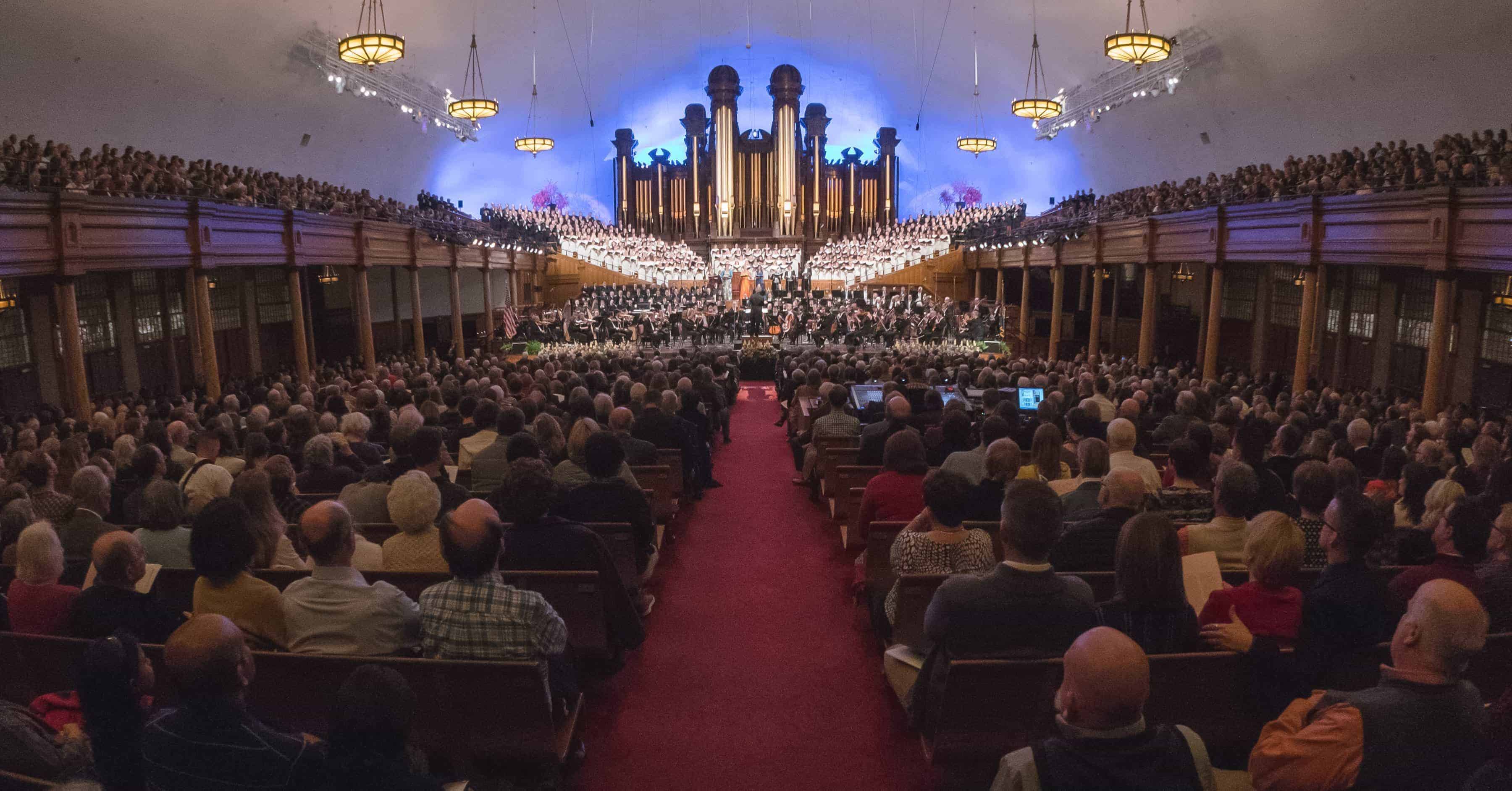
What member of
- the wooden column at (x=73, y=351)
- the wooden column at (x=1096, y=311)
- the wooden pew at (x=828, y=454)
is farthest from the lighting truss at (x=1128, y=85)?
the wooden column at (x=73, y=351)

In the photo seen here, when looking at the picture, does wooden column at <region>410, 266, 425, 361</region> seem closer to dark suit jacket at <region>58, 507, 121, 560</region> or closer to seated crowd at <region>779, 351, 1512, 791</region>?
seated crowd at <region>779, 351, 1512, 791</region>

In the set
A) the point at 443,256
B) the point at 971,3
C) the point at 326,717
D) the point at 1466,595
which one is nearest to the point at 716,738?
the point at 326,717

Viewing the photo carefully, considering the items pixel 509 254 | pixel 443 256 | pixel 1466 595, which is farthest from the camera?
pixel 509 254

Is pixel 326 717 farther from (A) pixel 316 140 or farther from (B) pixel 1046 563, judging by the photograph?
(A) pixel 316 140

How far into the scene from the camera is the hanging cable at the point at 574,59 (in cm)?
2538

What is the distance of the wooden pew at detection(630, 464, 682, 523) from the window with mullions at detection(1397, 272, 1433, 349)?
12030mm

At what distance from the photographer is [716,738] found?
3771 millimetres

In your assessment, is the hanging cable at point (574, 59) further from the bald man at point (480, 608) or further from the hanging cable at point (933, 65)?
the bald man at point (480, 608)

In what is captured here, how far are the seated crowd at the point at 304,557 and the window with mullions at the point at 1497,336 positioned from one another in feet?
34.8

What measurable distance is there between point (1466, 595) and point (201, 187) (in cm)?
1317

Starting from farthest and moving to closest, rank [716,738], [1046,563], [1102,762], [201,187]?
[201,187], [716,738], [1046,563], [1102,762]

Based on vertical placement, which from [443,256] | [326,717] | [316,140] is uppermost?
[316,140]

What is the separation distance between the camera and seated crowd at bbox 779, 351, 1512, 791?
Answer: 1.89 metres

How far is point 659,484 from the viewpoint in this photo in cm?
604
